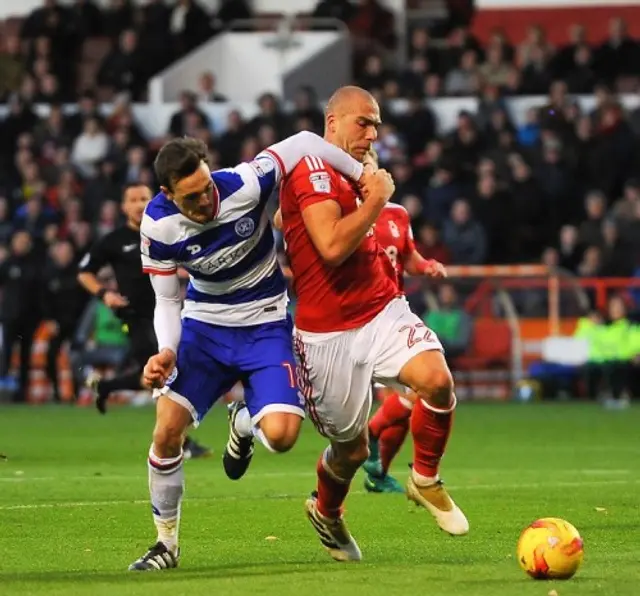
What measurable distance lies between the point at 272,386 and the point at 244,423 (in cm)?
105

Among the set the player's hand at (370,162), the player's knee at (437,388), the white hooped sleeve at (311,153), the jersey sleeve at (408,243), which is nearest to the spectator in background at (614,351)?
the jersey sleeve at (408,243)

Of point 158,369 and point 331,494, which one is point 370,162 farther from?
point 158,369

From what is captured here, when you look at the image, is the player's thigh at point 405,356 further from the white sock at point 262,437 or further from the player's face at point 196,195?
the player's face at point 196,195

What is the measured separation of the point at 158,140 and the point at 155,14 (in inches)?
110

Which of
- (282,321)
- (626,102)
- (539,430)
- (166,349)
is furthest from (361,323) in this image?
(626,102)

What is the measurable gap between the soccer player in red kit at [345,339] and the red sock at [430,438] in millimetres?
44

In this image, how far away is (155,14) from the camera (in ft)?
94.7

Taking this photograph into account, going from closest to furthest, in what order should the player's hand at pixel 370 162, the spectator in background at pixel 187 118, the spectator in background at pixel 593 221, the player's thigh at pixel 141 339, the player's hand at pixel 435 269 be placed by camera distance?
1. the player's hand at pixel 370 162
2. the player's hand at pixel 435 269
3. the player's thigh at pixel 141 339
4. the spectator in background at pixel 593 221
5. the spectator in background at pixel 187 118

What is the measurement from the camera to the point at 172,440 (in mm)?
8633

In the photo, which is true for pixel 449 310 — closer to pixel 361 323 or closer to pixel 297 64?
pixel 297 64

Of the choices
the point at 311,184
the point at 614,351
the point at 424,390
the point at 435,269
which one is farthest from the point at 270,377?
the point at 614,351

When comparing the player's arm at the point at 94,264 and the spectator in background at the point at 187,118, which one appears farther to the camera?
the spectator in background at the point at 187,118

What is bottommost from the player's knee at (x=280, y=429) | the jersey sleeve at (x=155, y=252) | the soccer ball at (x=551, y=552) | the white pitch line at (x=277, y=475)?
the white pitch line at (x=277, y=475)

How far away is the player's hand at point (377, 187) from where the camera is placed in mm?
8680
